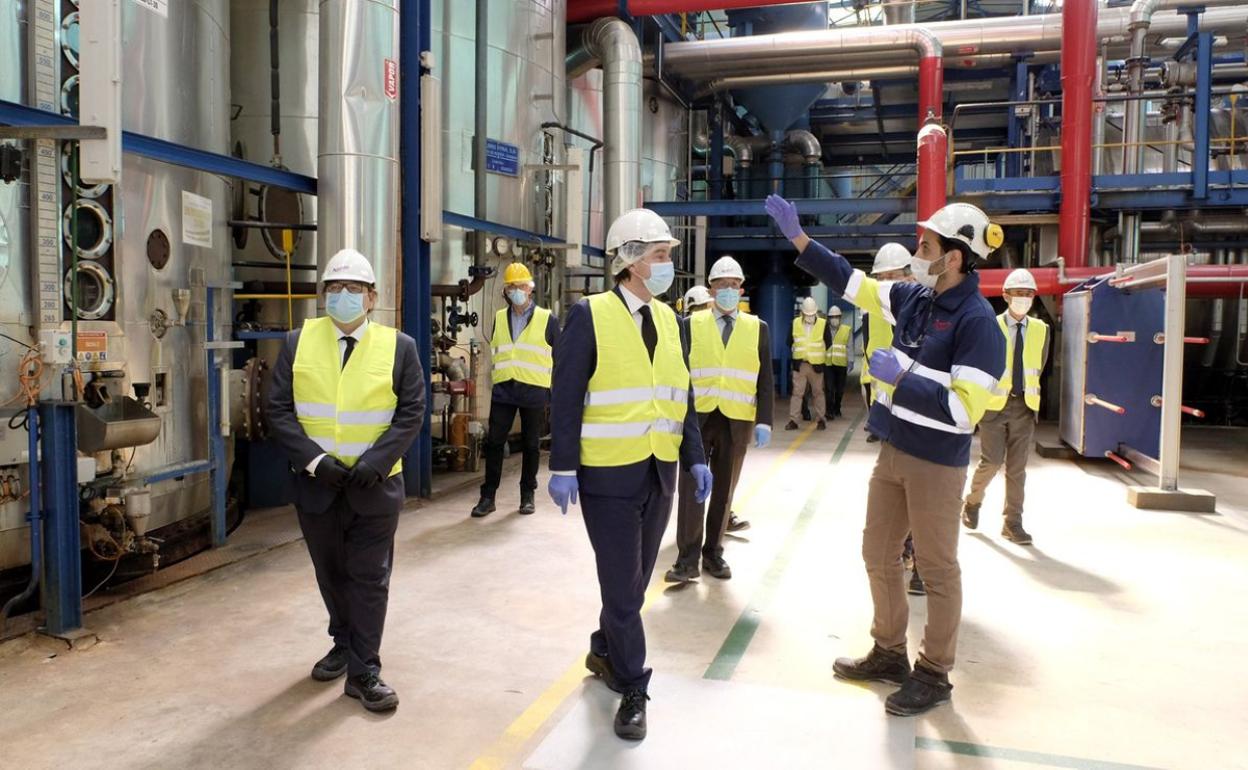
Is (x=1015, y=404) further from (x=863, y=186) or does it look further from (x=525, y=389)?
(x=863, y=186)

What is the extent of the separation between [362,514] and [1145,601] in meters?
4.40

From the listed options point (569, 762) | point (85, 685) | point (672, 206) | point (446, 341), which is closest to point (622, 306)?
point (569, 762)

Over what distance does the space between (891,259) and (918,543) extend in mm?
2456

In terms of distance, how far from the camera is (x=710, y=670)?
3.94 m

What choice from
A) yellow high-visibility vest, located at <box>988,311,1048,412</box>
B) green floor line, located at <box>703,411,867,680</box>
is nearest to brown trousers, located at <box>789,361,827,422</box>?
green floor line, located at <box>703,411,867,680</box>

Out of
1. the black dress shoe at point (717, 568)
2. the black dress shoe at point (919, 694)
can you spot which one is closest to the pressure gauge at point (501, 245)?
the black dress shoe at point (717, 568)

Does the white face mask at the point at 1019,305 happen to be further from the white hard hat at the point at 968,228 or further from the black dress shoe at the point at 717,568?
the white hard hat at the point at 968,228

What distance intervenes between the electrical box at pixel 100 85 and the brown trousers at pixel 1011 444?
5625mm

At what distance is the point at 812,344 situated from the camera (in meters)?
12.6

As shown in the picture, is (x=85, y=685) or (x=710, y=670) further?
(x=710, y=670)

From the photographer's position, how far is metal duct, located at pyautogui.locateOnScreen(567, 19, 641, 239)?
11547 mm

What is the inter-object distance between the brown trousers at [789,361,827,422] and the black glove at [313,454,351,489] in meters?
9.82

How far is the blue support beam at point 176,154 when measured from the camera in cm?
391

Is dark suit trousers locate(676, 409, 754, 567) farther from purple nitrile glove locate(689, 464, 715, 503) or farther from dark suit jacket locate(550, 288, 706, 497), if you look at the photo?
dark suit jacket locate(550, 288, 706, 497)
